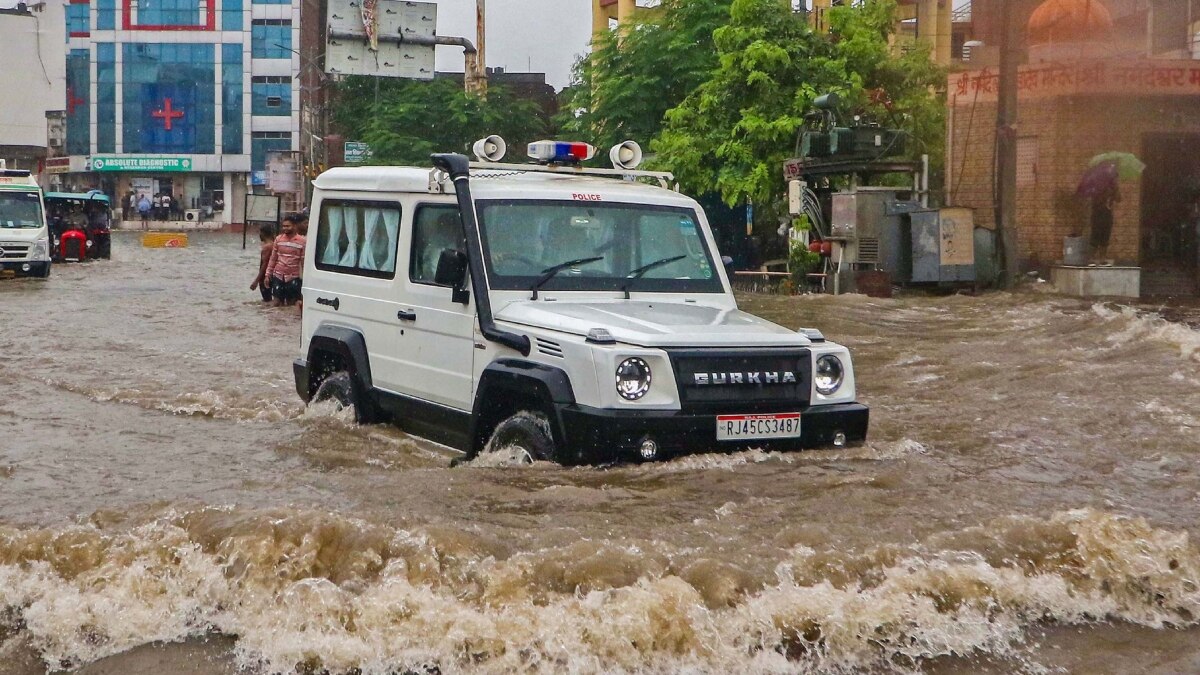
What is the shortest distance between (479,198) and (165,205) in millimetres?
63188

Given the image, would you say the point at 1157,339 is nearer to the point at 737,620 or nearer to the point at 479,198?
the point at 479,198

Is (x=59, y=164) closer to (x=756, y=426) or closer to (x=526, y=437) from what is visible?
(x=526, y=437)

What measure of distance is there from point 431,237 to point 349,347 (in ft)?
3.49

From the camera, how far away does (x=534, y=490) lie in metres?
6.66

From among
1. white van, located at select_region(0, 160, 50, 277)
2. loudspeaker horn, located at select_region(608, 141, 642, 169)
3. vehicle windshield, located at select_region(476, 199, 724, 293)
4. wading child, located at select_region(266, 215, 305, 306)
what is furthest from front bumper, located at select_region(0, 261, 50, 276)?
vehicle windshield, located at select_region(476, 199, 724, 293)

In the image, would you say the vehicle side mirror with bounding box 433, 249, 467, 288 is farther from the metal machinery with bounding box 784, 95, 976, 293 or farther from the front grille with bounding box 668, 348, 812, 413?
the metal machinery with bounding box 784, 95, 976, 293

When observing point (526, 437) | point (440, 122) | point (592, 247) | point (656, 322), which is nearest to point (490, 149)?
point (592, 247)

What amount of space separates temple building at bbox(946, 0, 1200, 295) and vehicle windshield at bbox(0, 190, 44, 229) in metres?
17.6

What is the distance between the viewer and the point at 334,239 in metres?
9.02

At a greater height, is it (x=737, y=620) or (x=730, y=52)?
(x=730, y=52)

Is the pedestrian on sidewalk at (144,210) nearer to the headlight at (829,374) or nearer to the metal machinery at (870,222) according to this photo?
the metal machinery at (870,222)

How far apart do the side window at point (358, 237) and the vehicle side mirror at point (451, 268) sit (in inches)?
35.5

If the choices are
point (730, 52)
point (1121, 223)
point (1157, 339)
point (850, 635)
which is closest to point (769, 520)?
point (850, 635)

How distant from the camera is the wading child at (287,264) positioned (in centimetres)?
1955
